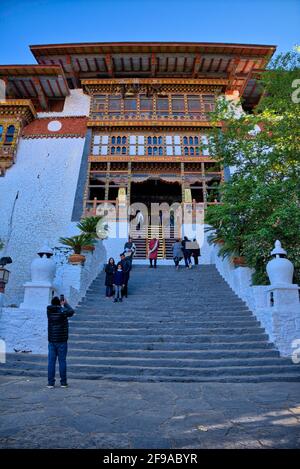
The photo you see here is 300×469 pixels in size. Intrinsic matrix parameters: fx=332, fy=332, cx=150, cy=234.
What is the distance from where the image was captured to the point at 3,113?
20672 mm

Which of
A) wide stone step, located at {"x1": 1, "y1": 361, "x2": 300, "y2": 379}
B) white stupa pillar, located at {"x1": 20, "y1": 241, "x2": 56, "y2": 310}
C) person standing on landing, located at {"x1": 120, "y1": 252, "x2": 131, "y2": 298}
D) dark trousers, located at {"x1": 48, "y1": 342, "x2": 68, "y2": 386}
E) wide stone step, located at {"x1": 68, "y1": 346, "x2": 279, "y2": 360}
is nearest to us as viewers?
dark trousers, located at {"x1": 48, "y1": 342, "x2": 68, "y2": 386}

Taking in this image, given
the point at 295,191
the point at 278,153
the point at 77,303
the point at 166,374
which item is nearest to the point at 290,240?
the point at 295,191

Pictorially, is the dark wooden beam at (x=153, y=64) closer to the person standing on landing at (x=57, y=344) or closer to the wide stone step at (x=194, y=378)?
the person standing on landing at (x=57, y=344)

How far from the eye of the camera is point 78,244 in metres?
10.4

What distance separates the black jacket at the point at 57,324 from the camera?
5.06 metres

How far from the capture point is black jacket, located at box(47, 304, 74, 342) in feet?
16.6

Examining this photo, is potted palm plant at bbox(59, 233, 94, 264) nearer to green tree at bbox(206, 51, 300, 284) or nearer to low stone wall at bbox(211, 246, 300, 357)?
green tree at bbox(206, 51, 300, 284)

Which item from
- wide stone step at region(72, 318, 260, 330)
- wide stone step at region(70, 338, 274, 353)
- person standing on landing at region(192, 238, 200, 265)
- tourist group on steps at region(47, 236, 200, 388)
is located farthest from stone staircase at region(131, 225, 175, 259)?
wide stone step at region(70, 338, 274, 353)

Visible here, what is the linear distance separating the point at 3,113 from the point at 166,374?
20248mm

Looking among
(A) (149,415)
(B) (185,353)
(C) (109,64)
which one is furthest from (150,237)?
(A) (149,415)

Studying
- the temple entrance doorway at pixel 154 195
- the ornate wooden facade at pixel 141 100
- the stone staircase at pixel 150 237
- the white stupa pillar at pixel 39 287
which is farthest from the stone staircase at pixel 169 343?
the temple entrance doorway at pixel 154 195

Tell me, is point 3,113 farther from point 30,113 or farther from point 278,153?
point 278,153

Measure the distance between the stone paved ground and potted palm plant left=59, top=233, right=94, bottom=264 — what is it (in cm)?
483

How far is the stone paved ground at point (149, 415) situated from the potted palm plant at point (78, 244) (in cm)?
483
